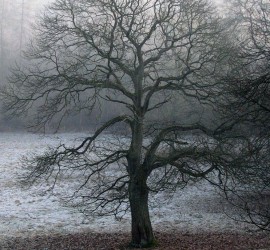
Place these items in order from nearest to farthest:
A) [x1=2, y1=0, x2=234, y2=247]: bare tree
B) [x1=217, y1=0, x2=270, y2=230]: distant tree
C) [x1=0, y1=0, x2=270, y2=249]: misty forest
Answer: [x1=217, y1=0, x2=270, y2=230]: distant tree → [x1=0, y1=0, x2=270, y2=249]: misty forest → [x1=2, y1=0, x2=234, y2=247]: bare tree

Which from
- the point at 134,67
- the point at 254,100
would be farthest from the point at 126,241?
the point at 254,100

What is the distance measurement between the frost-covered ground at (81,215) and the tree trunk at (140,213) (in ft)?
13.2

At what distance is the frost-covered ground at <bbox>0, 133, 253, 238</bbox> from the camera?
20.5 metres

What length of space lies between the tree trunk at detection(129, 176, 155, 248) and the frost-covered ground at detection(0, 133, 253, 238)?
403cm

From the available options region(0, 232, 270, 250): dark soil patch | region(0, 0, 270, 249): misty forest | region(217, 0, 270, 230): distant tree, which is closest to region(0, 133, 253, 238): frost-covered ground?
region(0, 0, 270, 249): misty forest

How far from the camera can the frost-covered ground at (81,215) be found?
67.1ft

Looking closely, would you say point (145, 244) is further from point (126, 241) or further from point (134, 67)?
point (134, 67)

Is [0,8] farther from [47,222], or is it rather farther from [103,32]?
[103,32]

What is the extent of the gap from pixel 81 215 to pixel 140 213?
7857mm

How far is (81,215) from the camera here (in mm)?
22594

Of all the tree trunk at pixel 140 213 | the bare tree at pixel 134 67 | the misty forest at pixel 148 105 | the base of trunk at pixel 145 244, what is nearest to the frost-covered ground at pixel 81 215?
the misty forest at pixel 148 105

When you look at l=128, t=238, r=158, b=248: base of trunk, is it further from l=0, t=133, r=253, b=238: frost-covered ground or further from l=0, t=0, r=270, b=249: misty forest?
l=0, t=133, r=253, b=238: frost-covered ground

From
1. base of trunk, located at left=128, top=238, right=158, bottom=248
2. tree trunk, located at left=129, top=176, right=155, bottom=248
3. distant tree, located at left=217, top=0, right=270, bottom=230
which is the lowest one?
base of trunk, located at left=128, top=238, right=158, bottom=248

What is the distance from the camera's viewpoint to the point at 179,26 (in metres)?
14.9
